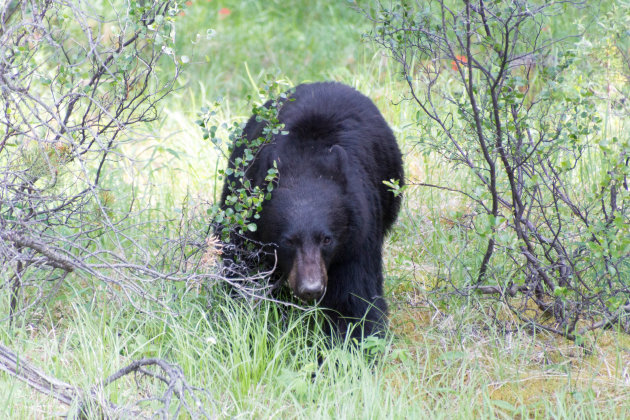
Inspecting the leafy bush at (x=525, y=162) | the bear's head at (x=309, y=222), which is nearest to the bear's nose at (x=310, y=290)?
the bear's head at (x=309, y=222)

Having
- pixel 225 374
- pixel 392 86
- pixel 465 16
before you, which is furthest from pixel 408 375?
pixel 392 86

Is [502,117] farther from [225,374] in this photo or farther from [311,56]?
[311,56]

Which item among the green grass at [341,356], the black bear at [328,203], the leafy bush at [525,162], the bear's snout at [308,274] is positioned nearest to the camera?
the green grass at [341,356]

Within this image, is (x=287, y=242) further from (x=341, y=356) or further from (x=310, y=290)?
(x=341, y=356)

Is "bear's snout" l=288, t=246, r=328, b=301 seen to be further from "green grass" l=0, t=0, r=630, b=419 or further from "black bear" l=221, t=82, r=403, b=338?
"green grass" l=0, t=0, r=630, b=419

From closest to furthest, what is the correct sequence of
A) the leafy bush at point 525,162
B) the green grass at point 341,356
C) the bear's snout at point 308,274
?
1. the green grass at point 341,356
2. the leafy bush at point 525,162
3. the bear's snout at point 308,274

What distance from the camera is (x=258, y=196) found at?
362 cm

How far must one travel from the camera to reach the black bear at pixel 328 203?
357 cm

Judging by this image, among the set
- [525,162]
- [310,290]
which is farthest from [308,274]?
[525,162]

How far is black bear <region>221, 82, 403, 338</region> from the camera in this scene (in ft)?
11.7

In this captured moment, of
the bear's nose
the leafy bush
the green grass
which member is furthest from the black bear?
the leafy bush

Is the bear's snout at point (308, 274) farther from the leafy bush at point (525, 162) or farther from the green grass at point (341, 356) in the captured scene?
the leafy bush at point (525, 162)

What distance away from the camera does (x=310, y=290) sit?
11.2 ft

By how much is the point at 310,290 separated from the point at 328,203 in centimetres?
45
